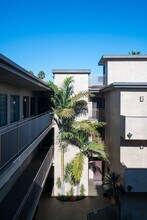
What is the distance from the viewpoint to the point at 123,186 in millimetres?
13266

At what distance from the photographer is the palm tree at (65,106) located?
17359 mm

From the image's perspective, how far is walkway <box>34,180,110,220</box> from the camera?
14938 millimetres

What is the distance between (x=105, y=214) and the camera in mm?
13906

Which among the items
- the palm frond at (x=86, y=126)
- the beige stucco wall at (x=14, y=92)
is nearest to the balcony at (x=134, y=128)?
the palm frond at (x=86, y=126)

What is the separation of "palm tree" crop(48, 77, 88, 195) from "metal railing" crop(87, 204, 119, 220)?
17.1ft

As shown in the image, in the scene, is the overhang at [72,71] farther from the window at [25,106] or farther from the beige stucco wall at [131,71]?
the beige stucco wall at [131,71]

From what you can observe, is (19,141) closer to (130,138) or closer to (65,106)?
(130,138)

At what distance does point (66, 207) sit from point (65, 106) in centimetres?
751

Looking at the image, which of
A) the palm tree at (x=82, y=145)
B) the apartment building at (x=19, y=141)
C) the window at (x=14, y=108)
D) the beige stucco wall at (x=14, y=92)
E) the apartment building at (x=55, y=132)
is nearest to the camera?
the apartment building at (x=19, y=141)

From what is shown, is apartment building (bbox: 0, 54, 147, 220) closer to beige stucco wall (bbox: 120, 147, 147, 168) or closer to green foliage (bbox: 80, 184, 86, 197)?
beige stucco wall (bbox: 120, 147, 147, 168)

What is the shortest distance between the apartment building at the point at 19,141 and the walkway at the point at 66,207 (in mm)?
3138

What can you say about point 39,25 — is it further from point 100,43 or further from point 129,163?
point 129,163

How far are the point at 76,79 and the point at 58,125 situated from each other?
406 cm

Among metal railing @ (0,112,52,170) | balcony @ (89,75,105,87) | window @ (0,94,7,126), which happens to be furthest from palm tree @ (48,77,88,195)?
metal railing @ (0,112,52,170)
